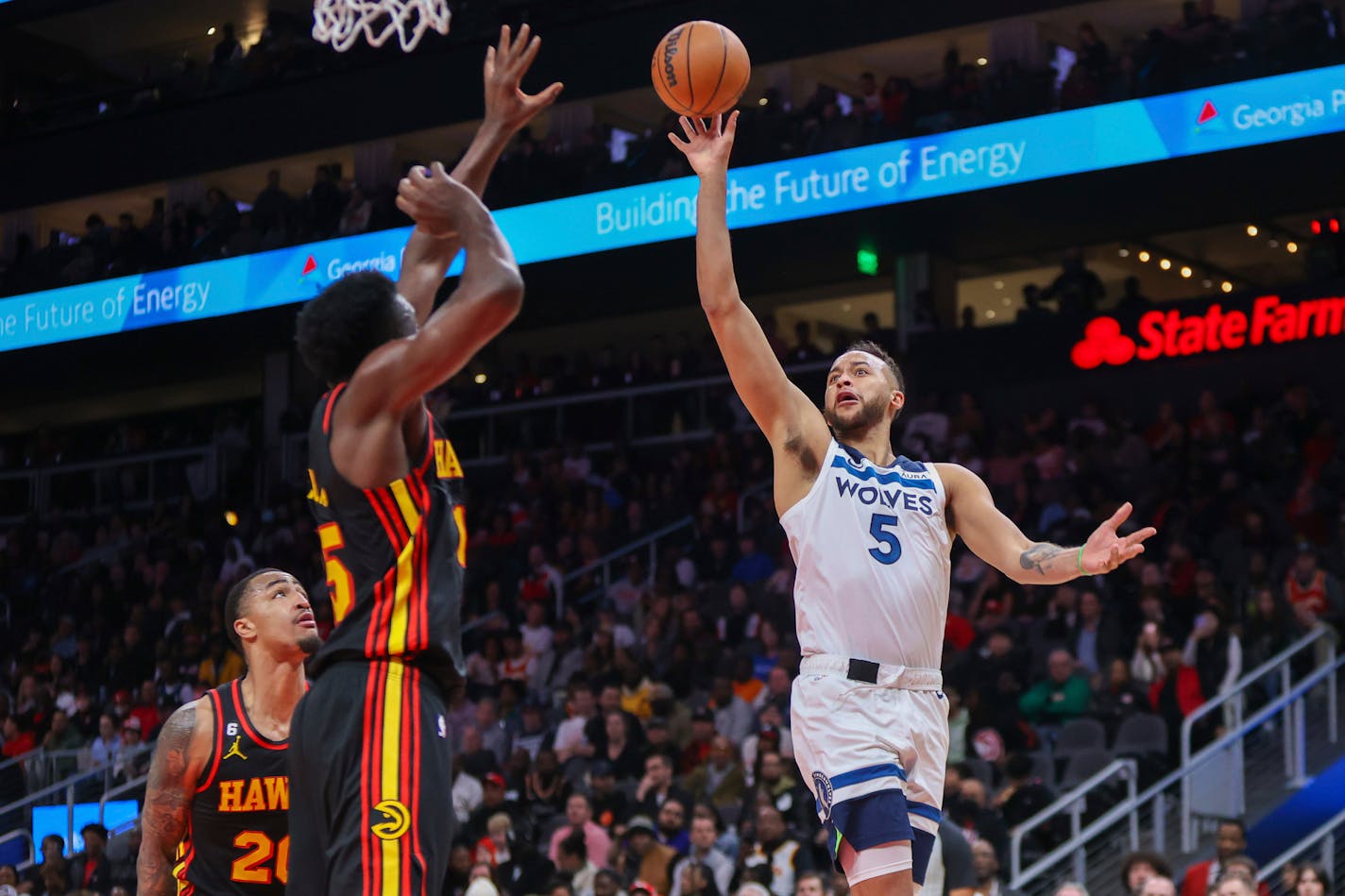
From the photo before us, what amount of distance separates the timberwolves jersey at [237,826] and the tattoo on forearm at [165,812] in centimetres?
6

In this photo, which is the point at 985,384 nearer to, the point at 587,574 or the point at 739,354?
the point at 587,574

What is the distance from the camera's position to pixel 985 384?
20.0 m

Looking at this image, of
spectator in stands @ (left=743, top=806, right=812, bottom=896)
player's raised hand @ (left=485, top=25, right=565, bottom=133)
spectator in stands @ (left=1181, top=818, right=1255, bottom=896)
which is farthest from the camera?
spectator in stands @ (left=743, top=806, right=812, bottom=896)

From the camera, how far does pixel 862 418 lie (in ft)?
19.7

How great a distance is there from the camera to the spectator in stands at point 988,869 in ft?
33.5

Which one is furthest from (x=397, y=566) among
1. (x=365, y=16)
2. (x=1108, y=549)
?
(x=365, y=16)

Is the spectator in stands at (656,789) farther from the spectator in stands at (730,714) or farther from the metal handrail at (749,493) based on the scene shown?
the metal handrail at (749,493)

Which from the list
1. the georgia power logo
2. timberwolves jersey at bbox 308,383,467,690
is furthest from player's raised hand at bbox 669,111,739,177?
the georgia power logo

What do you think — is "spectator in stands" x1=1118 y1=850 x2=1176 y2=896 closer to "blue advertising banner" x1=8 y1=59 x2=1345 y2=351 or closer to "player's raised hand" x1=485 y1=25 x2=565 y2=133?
"player's raised hand" x1=485 y1=25 x2=565 y2=133

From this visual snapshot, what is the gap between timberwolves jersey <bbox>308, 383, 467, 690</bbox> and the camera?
4414 mm

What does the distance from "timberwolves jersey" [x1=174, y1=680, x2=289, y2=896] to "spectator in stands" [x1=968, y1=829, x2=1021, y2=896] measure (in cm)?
518

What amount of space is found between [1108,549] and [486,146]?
2.17 meters

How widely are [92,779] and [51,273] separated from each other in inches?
337

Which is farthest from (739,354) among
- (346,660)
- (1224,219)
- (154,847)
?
(1224,219)
